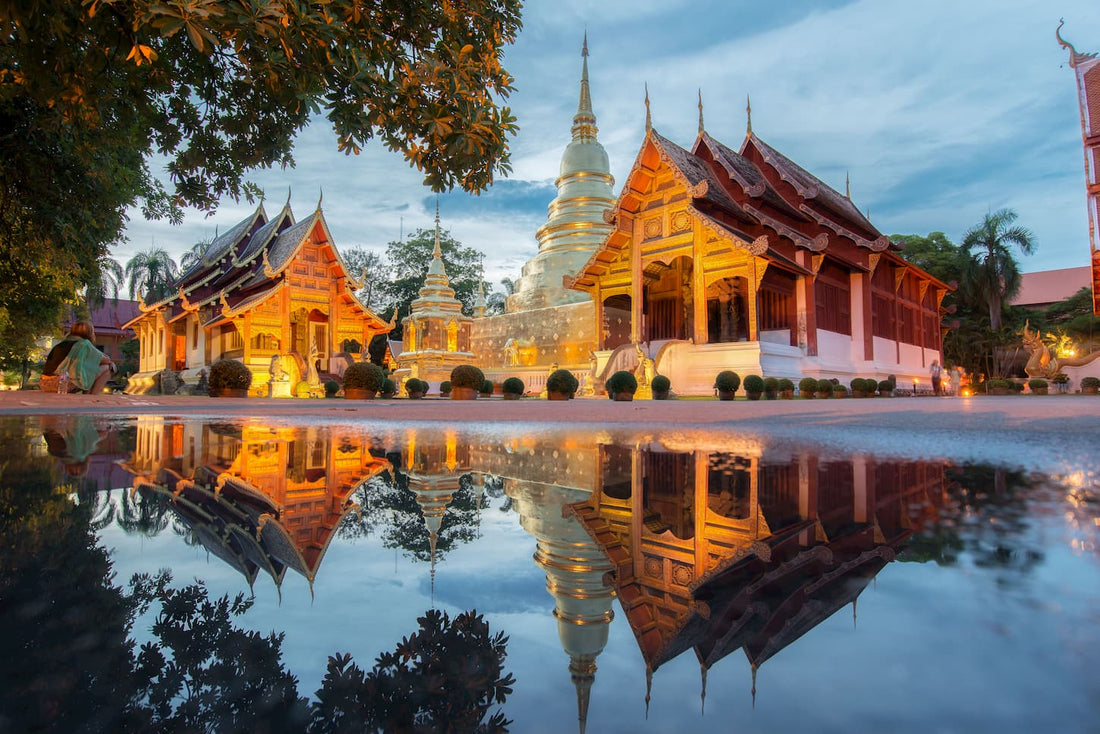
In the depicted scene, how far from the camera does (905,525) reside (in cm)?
138

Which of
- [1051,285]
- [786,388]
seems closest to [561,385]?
[786,388]

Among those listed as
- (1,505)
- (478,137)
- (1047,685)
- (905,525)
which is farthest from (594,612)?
(478,137)

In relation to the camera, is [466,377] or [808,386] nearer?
[808,386]

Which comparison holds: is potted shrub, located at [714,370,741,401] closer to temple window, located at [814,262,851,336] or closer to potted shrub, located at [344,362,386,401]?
temple window, located at [814,262,851,336]

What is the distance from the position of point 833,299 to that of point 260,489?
65.0ft

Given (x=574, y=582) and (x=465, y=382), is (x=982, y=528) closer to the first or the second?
(x=574, y=582)

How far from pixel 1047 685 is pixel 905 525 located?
2.72ft

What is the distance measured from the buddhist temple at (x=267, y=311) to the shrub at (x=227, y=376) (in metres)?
3.40

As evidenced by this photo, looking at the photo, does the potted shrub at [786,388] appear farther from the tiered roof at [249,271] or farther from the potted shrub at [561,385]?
the tiered roof at [249,271]

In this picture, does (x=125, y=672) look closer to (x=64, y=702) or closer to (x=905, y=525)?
(x=64, y=702)

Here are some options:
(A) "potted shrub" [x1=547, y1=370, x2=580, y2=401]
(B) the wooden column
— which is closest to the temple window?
(B) the wooden column

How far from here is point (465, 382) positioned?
1520 centimetres

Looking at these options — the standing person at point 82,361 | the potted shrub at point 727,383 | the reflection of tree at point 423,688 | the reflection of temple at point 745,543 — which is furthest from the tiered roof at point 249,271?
the reflection of tree at point 423,688

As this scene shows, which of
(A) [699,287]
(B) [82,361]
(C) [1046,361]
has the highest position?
(A) [699,287]
